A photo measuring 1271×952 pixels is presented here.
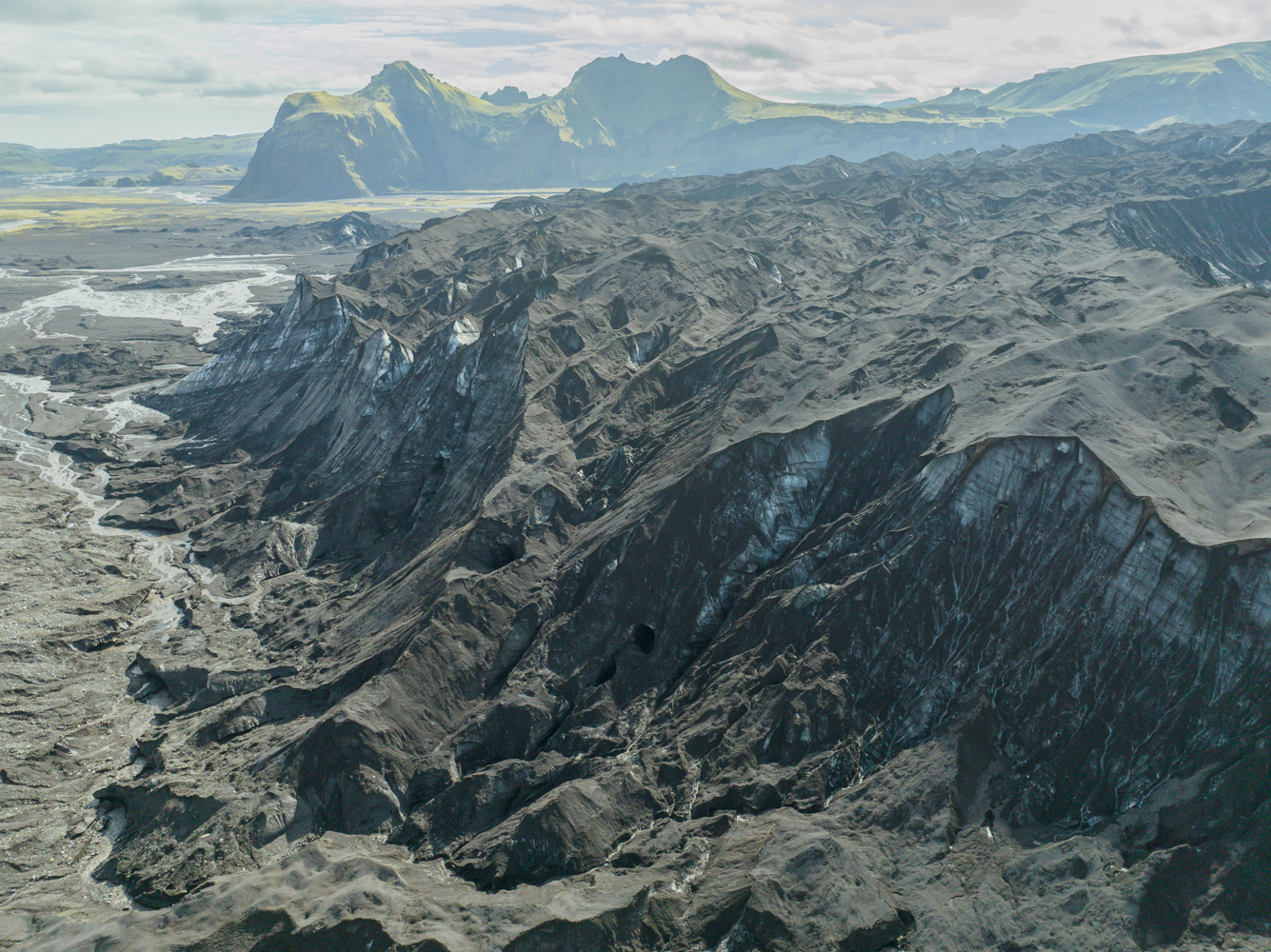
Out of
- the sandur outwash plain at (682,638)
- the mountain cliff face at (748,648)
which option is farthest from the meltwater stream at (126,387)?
the mountain cliff face at (748,648)

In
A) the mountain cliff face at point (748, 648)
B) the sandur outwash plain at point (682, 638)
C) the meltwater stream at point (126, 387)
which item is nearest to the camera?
the mountain cliff face at point (748, 648)

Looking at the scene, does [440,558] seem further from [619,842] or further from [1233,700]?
[1233,700]

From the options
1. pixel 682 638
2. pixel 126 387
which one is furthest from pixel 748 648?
pixel 126 387

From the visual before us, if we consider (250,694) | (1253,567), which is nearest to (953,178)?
(1253,567)

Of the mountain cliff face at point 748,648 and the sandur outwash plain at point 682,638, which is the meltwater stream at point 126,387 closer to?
the sandur outwash plain at point 682,638

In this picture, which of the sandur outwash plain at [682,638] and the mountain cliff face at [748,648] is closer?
the mountain cliff face at [748,648]

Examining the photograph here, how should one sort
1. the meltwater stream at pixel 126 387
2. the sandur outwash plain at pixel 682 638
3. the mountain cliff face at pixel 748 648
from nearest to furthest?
1. the mountain cliff face at pixel 748 648
2. the sandur outwash plain at pixel 682 638
3. the meltwater stream at pixel 126 387
